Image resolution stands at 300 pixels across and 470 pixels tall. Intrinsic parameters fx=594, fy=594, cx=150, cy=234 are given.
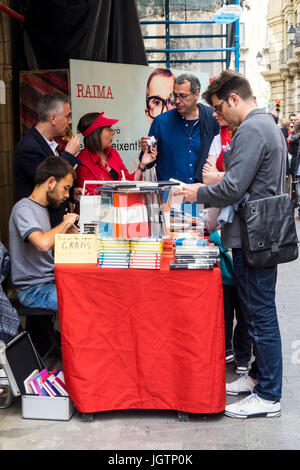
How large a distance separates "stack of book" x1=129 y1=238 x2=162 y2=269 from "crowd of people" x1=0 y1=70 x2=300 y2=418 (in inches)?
16.8

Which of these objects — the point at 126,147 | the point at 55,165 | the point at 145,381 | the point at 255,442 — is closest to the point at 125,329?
the point at 145,381

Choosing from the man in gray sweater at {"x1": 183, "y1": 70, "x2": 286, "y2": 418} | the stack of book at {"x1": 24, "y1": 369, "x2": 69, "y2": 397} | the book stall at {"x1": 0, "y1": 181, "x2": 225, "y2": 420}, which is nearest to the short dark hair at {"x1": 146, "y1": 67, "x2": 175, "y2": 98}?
the man in gray sweater at {"x1": 183, "y1": 70, "x2": 286, "y2": 418}

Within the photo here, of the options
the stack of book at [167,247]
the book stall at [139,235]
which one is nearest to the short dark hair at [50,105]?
the book stall at [139,235]

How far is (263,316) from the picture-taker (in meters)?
3.38

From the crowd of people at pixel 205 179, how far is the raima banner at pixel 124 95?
0.97m

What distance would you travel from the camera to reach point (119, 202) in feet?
10.9

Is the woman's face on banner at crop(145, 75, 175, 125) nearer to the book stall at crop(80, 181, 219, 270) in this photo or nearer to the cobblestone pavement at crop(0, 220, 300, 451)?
the book stall at crop(80, 181, 219, 270)

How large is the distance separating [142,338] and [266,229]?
919 millimetres

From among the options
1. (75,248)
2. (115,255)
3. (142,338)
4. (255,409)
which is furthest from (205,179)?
(255,409)

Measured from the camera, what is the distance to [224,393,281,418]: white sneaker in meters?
3.45

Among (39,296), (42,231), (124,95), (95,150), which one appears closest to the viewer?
(42,231)

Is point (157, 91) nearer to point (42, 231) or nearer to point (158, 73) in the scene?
point (158, 73)

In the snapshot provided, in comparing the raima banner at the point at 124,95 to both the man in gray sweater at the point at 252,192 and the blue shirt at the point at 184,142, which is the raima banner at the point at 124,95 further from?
the man in gray sweater at the point at 252,192
